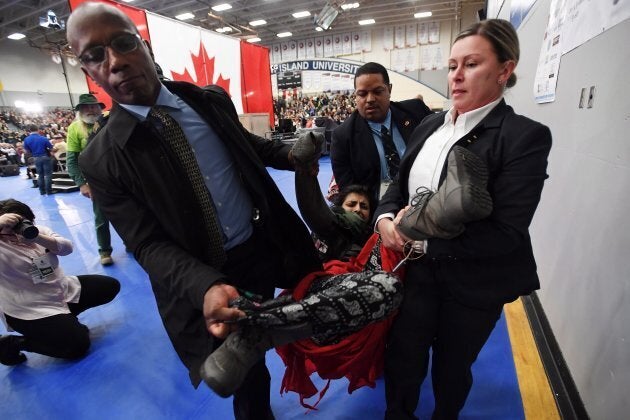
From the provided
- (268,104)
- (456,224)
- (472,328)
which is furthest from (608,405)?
(268,104)

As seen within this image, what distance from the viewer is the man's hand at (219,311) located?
2.93 feet

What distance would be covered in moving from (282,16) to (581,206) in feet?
51.3

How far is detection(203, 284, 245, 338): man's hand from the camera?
2.93 ft

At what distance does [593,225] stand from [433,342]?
0.96 meters

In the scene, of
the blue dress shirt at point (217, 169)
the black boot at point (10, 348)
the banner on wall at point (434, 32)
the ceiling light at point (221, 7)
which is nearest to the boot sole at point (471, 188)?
the blue dress shirt at point (217, 169)

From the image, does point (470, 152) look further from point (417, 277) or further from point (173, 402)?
point (173, 402)

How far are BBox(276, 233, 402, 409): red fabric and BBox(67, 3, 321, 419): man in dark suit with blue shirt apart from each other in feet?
0.57

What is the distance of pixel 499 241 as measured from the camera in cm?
99

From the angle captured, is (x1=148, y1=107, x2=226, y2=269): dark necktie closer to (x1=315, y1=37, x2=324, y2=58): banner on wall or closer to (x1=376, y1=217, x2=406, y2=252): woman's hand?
(x1=376, y1=217, x2=406, y2=252): woman's hand

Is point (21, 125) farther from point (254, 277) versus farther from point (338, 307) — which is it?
point (338, 307)

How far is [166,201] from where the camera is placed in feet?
3.42

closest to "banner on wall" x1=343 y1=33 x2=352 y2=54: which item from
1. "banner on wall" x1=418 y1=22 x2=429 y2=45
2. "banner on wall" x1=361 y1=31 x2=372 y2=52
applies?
"banner on wall" x1=361 y1=31 x2=372 y2=52

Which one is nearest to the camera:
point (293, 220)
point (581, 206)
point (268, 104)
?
point (293, 220)

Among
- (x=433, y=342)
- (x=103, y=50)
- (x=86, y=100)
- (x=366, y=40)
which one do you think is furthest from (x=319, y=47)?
(x=433, y=342)
